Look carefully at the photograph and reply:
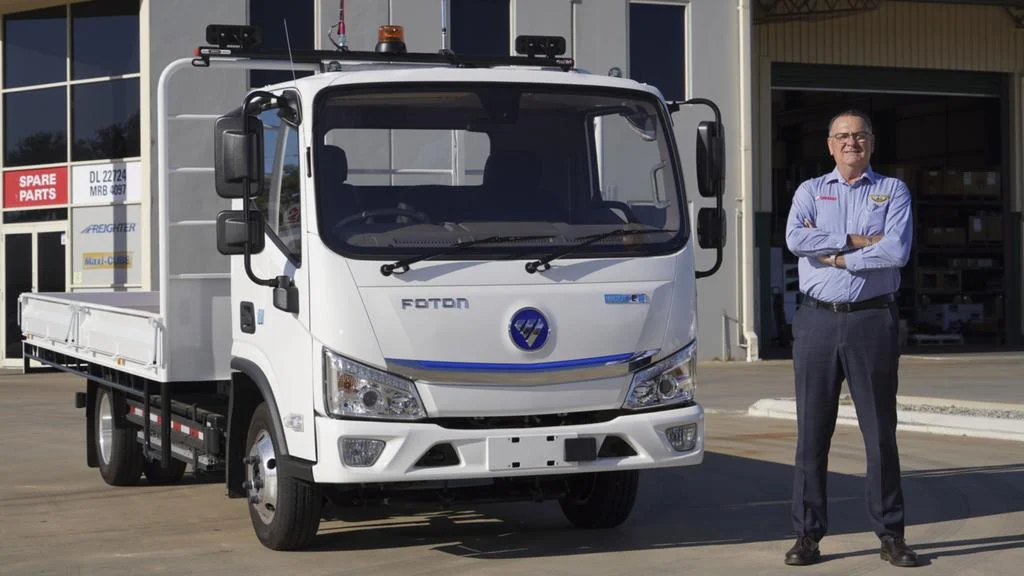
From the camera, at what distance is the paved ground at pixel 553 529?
7.59 meters

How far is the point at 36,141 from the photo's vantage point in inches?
1040

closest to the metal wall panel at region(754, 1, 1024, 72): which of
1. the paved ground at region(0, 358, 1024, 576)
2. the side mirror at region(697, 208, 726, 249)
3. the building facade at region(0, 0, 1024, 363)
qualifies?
the building facade at region(0, 0, 1024, 363)

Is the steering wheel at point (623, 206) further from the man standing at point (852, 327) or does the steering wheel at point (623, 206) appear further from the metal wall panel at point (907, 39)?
the metal wall panel at point (907, 39)

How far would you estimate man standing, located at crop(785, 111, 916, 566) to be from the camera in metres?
7.33

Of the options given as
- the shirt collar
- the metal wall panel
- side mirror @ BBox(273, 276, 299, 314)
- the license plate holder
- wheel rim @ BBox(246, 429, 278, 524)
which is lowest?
wheel rim @ BBox(246, 429, 278, 524)

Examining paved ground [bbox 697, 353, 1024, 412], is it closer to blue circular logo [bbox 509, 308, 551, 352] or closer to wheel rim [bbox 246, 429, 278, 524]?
wheel rim [bbox 246, 429, 278, 524]

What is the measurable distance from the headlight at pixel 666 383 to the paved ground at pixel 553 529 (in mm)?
819

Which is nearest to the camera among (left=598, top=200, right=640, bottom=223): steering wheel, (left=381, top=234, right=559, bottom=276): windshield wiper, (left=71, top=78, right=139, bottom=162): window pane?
(left=381, top=234, right=559, bottom=276): windshield wiper

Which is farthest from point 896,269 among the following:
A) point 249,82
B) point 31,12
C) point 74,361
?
point 31,12

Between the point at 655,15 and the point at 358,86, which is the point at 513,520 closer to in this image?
the point at 358,86

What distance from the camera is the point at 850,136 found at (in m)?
7.41

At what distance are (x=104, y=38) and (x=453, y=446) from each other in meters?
20.3

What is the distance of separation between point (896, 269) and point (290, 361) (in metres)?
3.02

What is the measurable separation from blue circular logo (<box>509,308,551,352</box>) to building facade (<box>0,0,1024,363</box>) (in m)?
15.4
